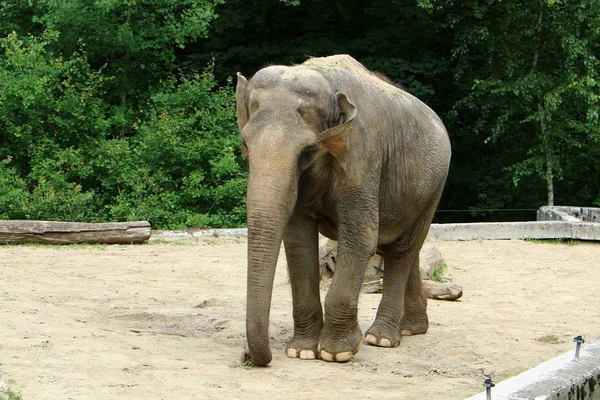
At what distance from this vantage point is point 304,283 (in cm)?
772

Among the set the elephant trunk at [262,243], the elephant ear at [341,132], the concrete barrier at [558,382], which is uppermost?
the elephant ear at [341,132]

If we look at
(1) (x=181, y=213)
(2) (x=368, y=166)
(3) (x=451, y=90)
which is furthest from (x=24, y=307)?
(3) (x=451, y=90)

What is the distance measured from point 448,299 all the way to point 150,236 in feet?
17.9

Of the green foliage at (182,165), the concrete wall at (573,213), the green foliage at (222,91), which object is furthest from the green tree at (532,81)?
the green foliage at (182,165)

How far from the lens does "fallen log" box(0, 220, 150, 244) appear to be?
544 inches

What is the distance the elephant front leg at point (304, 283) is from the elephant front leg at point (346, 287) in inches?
7.1

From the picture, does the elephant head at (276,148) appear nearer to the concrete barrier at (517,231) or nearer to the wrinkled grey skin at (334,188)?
the wrinkled grey skin at (334,188)

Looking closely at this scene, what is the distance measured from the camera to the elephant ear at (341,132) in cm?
706

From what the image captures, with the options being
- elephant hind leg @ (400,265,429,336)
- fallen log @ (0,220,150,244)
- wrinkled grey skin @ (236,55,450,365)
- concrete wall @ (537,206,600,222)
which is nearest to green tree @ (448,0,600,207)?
concrete wall @ (537,206,600,222)

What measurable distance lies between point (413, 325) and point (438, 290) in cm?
211

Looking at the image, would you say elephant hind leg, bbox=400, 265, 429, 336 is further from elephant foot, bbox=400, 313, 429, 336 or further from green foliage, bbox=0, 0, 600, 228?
green foliage, bbox=0, 0, 600, 228

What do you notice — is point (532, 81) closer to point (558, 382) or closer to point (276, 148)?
point (276, 148)

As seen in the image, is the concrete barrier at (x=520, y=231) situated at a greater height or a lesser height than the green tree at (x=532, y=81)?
lesser

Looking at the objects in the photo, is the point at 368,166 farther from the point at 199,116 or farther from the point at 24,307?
the point at 199,116
